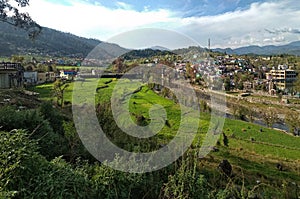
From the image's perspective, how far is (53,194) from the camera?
7.91 feet

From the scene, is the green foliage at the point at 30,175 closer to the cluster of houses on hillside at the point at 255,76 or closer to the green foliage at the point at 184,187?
the green foliage at the point at 184,187

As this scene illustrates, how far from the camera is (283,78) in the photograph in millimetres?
57656

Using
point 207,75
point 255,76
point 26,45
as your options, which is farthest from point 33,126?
point 26,45

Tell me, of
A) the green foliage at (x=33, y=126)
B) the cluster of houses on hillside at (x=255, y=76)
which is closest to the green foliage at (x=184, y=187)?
the green foliage at (x=33, y=126)

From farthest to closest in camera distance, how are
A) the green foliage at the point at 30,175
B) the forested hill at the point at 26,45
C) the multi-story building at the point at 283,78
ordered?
the forested hill at the point at 26,45 → the multi-story building at the point at 283,78 → the green foliage at the point at 30,175

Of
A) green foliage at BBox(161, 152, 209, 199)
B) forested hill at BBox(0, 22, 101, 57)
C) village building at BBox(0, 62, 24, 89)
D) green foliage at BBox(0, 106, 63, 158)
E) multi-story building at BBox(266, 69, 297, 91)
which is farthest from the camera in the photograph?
forested hill at BBox(0, 22, 101, 57)

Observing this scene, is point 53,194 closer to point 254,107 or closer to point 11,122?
point 11,122

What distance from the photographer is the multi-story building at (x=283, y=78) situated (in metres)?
55.7

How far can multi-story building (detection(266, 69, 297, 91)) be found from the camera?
183ft

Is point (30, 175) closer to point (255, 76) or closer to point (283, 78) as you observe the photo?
point (283, 78)

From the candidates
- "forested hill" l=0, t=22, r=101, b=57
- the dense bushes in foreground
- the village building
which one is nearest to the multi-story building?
the village building

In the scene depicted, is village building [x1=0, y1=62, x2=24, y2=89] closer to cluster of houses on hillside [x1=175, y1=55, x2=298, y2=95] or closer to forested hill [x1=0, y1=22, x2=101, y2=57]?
cluster of houses on hillside [x1=175, y1=55, x2=298, y2=95]

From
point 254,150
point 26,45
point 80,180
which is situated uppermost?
point 26,45

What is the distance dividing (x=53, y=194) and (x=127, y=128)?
14.5 ft
